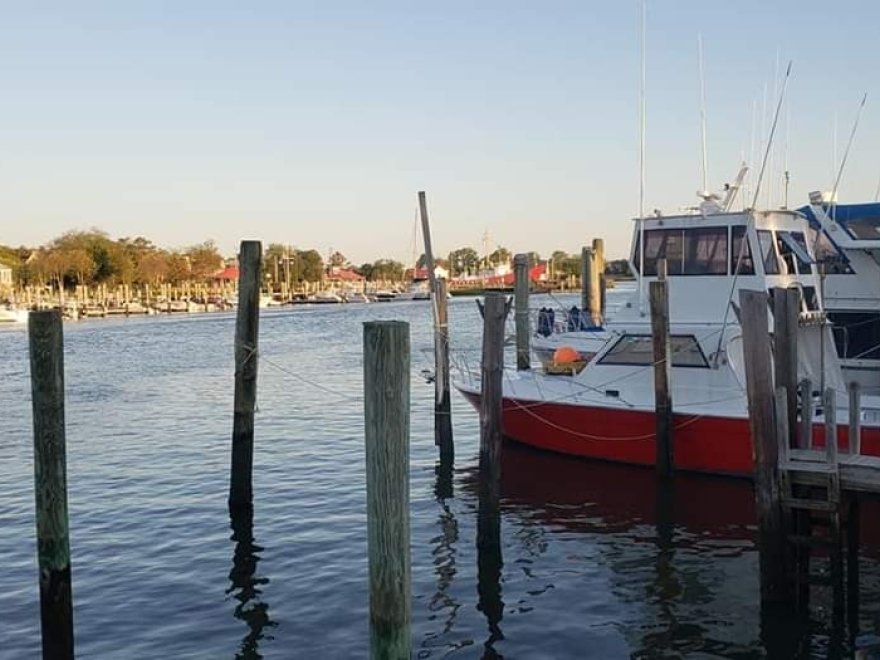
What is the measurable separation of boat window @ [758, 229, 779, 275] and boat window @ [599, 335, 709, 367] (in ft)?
6.37

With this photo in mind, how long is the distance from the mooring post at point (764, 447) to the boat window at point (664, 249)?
24.2 feet

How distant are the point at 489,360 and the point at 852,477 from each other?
4.55 m

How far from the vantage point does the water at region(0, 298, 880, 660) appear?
389 inches

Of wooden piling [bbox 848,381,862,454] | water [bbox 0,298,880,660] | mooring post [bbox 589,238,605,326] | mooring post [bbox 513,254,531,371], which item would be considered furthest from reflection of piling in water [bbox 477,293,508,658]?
mooring post [bbox 589,238,605,326]

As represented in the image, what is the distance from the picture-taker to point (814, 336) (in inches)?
662

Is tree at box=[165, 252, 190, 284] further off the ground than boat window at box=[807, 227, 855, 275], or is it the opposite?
tree at box=[165, 252, 190, 284]

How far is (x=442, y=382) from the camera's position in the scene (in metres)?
17.7

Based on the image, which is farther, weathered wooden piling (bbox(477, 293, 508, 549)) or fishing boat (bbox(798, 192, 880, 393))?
fishing boat (bbox(798, 192, 880, 393))

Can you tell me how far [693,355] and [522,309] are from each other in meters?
8.21

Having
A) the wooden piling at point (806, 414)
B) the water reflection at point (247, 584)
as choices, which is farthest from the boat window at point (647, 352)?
the water reflection at point (247, 584)

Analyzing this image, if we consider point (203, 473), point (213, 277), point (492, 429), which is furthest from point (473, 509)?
point (213, 277)

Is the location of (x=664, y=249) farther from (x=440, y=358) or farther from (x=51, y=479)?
(x=51, y=479)

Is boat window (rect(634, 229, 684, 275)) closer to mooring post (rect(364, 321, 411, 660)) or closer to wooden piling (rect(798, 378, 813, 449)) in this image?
wooden piling (rect(798, 378, 813, 449))

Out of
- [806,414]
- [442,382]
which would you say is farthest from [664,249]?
[806,414]
